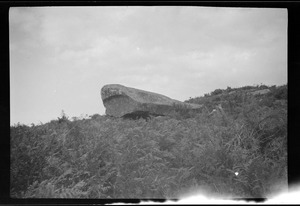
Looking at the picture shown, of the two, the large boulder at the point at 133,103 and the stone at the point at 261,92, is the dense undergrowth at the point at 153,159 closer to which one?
the large boulder at the point at 133,103

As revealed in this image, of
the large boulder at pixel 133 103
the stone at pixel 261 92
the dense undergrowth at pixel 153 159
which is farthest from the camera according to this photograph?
the stone at pixel 261 92

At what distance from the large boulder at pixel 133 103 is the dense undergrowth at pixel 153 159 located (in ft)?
5.60

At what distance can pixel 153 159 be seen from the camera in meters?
7.50

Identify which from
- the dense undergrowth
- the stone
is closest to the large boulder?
the dense undergrowth

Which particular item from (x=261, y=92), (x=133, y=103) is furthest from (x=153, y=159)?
(x=261, y=92)

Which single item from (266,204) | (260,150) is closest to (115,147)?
(260,150)

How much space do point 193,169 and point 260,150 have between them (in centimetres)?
168

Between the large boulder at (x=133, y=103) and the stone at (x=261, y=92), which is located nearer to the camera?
the large boulder at (x=133, y=103)

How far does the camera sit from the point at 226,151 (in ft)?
22.3

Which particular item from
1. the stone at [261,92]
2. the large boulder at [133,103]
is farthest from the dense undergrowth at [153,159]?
the stone at [261,92]

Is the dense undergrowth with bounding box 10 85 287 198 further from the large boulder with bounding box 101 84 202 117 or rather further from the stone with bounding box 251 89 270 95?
the stone with bounding box 251 89 270 95

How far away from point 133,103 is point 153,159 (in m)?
3.31

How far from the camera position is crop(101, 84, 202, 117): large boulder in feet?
34.4

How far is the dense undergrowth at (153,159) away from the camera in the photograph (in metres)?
6.21
